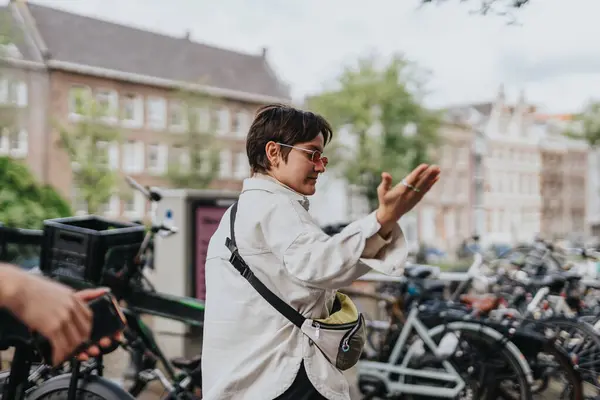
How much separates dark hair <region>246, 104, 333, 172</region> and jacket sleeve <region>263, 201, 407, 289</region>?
0.31 metres

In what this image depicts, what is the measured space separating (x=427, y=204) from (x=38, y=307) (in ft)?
154

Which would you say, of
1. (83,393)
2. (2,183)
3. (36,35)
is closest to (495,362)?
(83,393)

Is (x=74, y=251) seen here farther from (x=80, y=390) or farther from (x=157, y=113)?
(x=157, y=113)

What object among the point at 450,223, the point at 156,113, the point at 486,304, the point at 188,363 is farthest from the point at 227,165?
the point at 188,363

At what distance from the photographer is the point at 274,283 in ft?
6.38

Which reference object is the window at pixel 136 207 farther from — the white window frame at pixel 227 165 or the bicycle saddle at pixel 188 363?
the bicycle saddle at pixel 188 363

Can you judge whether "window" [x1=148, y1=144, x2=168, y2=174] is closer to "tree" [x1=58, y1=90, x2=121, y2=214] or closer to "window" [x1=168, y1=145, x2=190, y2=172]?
"window" [x1=168, y1=145, x2=190, y2=172]

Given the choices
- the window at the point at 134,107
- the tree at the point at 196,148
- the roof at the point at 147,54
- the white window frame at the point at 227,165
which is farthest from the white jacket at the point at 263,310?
the white window frame at the point at 227,165

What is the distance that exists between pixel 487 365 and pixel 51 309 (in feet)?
12.3

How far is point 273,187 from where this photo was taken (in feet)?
6.55

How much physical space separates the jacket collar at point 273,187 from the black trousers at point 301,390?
414 millimetres

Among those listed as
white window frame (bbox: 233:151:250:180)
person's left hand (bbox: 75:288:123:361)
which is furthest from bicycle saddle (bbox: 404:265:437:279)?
white window frame (bbox: 233:151:250:180)

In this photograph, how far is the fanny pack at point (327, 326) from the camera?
1947mm

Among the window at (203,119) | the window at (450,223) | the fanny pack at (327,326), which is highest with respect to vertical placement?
the window at (203,119)
